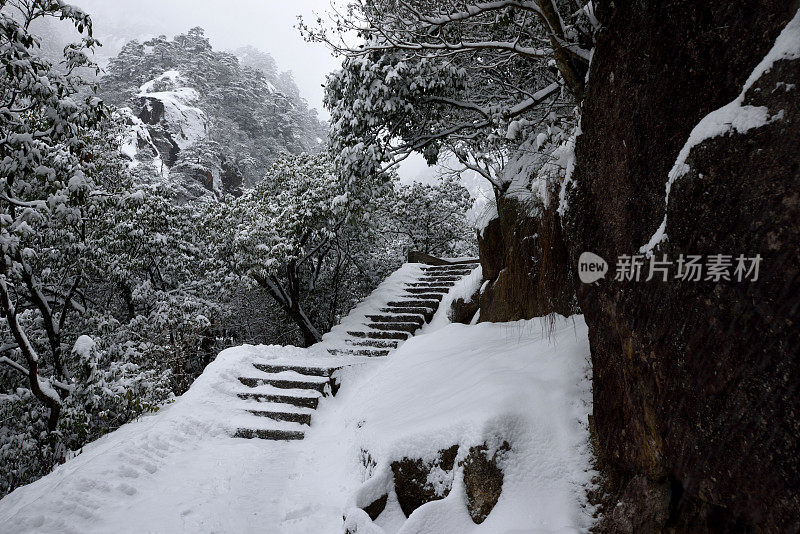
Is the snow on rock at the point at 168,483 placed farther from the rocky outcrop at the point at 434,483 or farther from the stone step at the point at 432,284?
the stone step at the point at 432,284

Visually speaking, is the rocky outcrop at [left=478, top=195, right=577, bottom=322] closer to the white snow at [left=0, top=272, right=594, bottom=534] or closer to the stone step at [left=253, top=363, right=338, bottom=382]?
the white snow at [left=0, top=272, right=594, bottom=534]

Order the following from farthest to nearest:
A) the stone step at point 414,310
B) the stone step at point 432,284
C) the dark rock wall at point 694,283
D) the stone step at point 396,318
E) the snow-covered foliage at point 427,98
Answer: the stone step at point 432,284 < the stone step at point 414,310 < the stone step at point 396,318 < the snow-covered foliage at point 427,98 < the dark rock wall at point 694,283

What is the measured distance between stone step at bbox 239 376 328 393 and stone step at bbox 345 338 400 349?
1908mm

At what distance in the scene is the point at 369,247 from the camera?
1395 centimetres

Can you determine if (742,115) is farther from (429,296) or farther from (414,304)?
(429,296)

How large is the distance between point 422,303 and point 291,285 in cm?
365

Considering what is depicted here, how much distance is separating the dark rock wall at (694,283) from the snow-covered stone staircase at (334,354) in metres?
5.15

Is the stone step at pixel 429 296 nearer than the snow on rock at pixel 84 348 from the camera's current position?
No

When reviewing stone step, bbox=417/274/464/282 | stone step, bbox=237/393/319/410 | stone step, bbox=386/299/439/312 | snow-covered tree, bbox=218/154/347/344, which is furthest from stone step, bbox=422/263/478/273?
stone step, bbox=237/393/319/410

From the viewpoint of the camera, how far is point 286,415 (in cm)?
659

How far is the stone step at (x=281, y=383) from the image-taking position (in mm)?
7305

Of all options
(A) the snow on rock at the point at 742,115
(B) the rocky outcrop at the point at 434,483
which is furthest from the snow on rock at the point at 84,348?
(A) the snow on rock at the point at 742,115

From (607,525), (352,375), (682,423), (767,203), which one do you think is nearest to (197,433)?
(352,375)

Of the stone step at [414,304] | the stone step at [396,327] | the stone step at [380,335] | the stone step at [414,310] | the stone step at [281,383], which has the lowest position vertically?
the stone step at [281,383]
